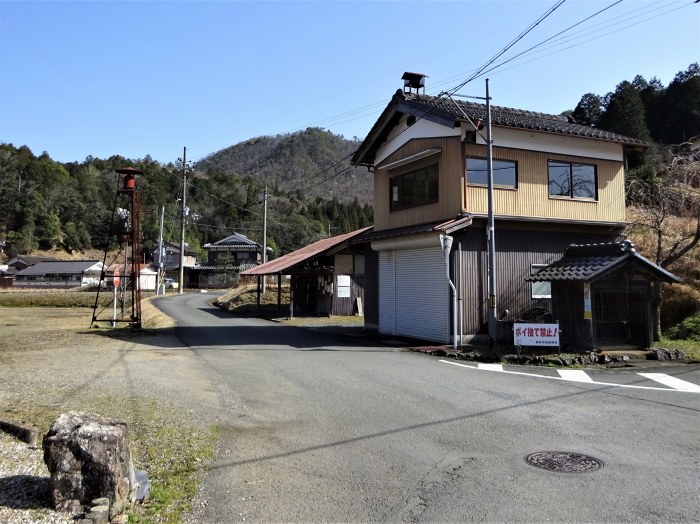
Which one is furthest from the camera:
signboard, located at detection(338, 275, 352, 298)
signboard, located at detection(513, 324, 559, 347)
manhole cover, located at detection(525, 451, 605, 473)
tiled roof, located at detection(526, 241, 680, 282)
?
signboard, located at detection(338, 275, 352, 298)

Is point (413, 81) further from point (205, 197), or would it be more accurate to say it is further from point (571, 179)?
point (205, 197)

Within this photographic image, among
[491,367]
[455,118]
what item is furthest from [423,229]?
[491,367]

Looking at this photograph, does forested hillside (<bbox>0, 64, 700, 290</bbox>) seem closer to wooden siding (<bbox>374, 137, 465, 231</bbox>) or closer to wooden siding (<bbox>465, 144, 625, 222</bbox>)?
wooden siding (<bbox>374, 137, 465, 231</bbox>)

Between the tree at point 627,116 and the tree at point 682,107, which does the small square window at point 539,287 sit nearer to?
the tree at point 627,116

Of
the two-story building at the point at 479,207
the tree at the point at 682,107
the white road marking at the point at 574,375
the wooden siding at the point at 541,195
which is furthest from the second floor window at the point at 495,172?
the tree at the point at 682,107

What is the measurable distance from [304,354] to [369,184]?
337 feet

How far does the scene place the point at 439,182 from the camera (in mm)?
16359

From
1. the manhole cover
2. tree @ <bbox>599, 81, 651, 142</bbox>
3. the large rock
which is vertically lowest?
the manhole cover

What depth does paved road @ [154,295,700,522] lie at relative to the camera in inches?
170

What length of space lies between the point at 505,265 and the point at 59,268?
69.3m

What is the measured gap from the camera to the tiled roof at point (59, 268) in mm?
69062

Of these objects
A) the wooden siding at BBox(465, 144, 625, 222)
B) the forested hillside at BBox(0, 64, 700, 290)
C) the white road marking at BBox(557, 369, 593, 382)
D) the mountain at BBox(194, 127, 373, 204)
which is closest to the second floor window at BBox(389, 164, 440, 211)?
the wooden siding at BBox(465, 144, 625, 222)

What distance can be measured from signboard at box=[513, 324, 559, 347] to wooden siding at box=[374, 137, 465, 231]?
396 centimetres

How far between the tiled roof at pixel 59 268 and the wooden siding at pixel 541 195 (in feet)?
215
